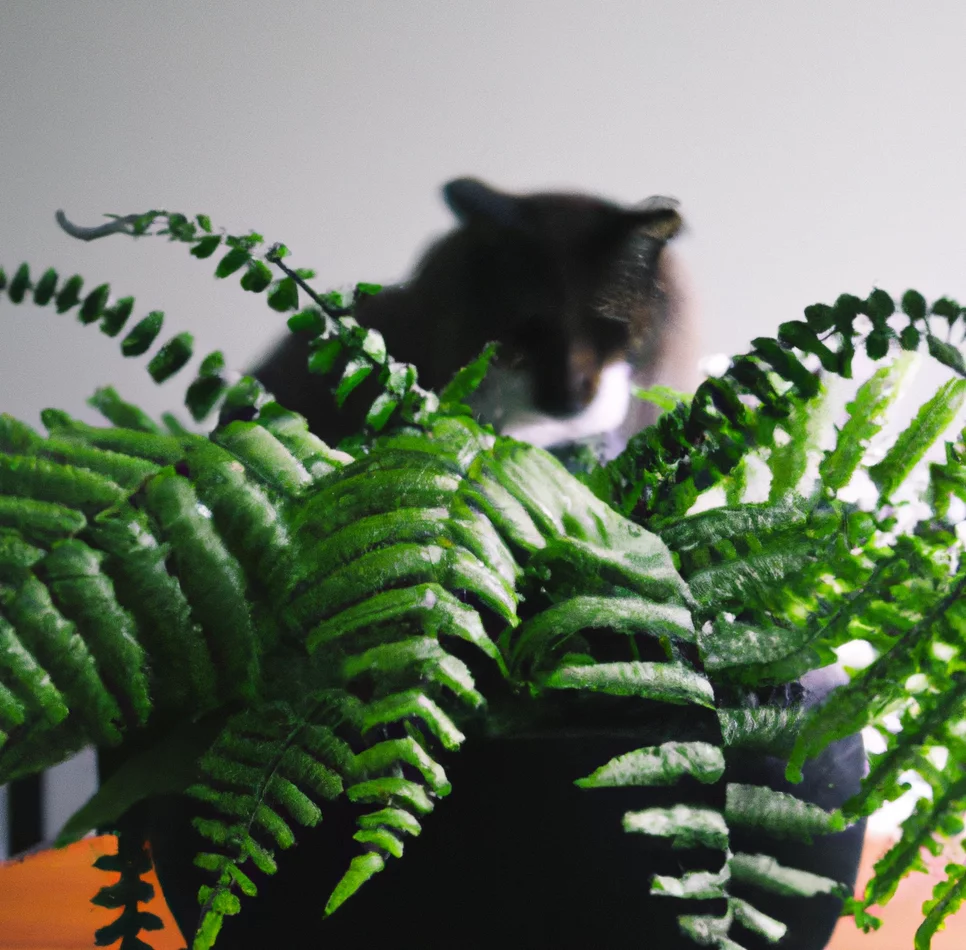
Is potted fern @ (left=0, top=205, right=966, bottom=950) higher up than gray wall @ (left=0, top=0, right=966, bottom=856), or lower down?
lower down

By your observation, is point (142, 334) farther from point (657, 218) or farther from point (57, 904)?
point (657, 218)

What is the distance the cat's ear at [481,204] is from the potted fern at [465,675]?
0.82m

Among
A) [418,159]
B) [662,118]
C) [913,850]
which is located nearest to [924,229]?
[662,118]

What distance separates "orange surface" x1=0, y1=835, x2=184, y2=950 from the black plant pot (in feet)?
0.87

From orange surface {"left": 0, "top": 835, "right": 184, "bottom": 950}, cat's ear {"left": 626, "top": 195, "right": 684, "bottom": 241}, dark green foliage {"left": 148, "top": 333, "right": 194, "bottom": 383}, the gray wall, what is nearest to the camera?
dark green foliage {"left": 148, "top": 333, "right": 194, "bottom": 383}

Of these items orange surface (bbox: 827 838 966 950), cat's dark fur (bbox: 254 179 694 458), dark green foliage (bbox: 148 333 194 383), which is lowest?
orange surface (bbox: 827 838 966 950)

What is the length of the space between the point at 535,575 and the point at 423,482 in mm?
58

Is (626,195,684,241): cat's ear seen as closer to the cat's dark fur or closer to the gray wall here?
the cat's dark fur

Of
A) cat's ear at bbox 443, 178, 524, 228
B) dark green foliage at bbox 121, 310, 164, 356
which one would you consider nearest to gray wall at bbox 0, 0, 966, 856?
cat's ear at bbox 443, 178, 524, 228

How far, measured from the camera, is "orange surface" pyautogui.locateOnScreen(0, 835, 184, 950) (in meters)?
0.63

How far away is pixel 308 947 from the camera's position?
34 cm

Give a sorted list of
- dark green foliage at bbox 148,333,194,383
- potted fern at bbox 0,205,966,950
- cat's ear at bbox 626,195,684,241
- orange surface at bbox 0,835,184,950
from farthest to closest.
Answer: cat's ear at bbox 626,195,684,241 → orange surface at bbox 0,835,184,950 → dark green foliage at bbox 148,333,194,383 → potted fern at bbox 0,205,966,950

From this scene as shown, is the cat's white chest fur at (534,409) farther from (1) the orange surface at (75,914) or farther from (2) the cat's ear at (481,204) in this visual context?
(1) the orange surface at (75,914)

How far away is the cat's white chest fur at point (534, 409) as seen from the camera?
105cm
